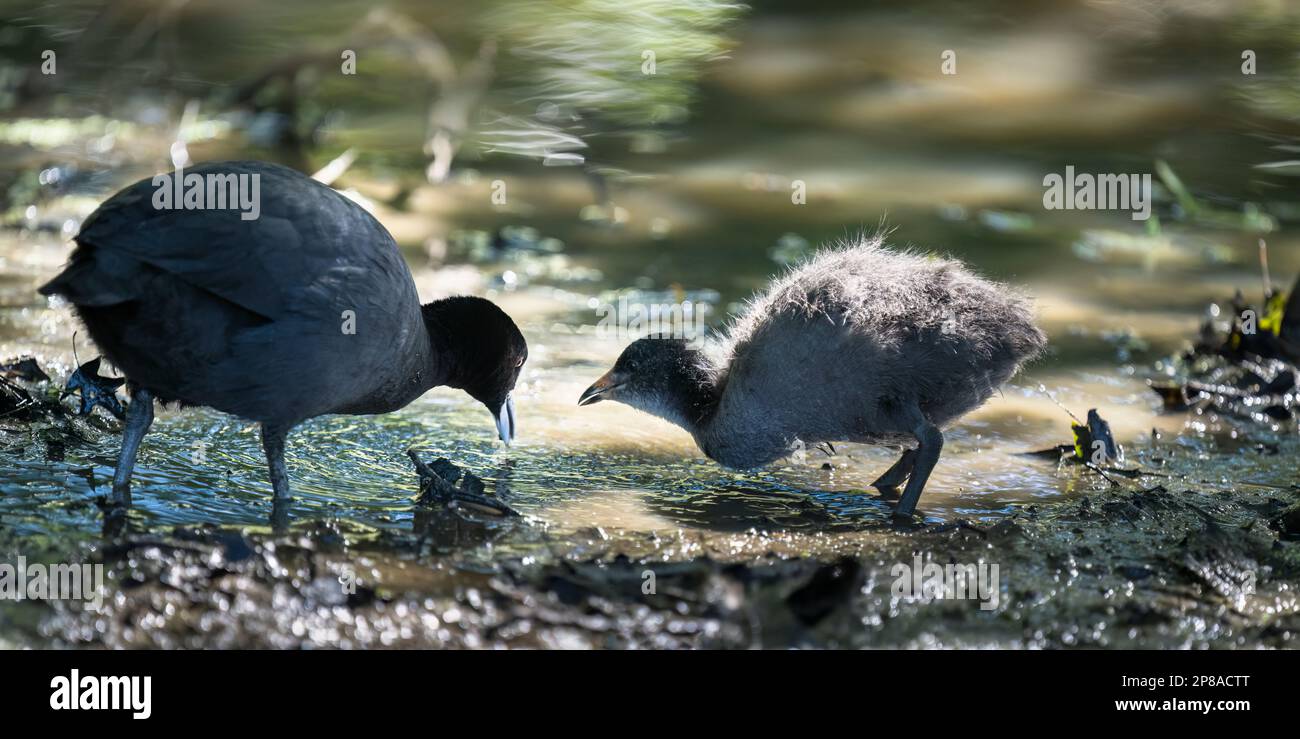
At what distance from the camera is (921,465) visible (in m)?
5.44

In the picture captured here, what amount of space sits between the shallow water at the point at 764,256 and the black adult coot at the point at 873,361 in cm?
23

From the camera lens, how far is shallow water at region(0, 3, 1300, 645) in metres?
5.18

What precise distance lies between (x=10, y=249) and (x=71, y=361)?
2131mm

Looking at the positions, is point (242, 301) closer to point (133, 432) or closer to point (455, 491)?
point (133, 432)

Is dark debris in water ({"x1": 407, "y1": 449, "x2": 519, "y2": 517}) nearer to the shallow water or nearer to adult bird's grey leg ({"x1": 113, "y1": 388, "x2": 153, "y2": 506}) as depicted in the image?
the shallow water

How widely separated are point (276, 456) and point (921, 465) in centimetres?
255

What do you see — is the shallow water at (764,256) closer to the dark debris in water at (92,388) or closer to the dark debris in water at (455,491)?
the dark debris in water at (455,491)

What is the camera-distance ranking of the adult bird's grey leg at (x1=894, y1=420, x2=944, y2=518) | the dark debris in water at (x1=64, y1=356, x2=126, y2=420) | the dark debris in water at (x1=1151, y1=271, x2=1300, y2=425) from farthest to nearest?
the dark debris in water at (x1=1151, y1=271, x2=1300, y2=425)
the dark debris in water at (x1=64, y1=356, x2=126, y2=420)
the adult bird's grey leg at (x1=894, y1=420, x2=944, y2=518)

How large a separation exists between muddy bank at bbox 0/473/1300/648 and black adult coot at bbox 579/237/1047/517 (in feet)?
3.00

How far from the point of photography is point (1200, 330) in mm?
7516

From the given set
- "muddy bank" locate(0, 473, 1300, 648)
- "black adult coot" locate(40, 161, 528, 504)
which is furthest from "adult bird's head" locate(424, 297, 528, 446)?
"muddy bank" locate(0, 473, 1300, 648)

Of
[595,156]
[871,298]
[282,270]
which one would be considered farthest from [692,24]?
[282,270]

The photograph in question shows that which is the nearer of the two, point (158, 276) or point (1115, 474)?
point (158, 276)
